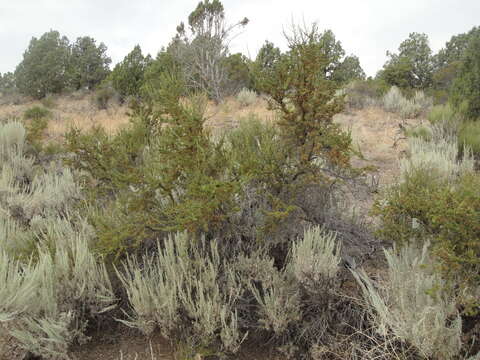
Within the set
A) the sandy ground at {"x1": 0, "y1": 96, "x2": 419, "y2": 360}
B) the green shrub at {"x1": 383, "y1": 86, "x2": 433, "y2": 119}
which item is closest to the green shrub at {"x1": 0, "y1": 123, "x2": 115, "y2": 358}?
the sandy ground at {"x1": 0, "y1": 96, "x2": 419, "y2": 360}

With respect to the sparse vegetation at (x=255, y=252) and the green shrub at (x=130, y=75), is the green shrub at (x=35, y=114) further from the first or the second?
the sparse vegetation at (x=255, y=252)

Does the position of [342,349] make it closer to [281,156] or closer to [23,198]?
[281,156]

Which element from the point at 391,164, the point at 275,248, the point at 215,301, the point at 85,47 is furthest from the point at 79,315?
the point at 85,47

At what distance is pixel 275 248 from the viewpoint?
3.43 m

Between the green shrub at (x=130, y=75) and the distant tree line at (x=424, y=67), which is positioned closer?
the green shrub at (x=130, y=75)

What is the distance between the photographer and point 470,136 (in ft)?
22.2

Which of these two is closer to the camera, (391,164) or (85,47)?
(391,164)

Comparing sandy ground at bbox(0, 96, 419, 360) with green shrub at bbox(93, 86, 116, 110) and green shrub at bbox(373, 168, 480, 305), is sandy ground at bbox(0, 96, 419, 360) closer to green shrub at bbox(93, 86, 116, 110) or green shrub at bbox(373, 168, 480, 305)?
green shrub at bbox(93, 86, 116, 110)

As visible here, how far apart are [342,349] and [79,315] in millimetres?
1970

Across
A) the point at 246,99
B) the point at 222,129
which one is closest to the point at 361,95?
the point at 246,99

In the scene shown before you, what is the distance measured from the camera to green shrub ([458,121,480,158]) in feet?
21.6

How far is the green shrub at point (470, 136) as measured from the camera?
6.60m

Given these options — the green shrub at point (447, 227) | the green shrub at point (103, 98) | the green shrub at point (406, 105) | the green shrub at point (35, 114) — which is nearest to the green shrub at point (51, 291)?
the green shrub at point (447, 227)

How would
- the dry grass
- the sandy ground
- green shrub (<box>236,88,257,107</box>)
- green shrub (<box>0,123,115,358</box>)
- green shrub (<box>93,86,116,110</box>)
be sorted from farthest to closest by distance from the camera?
1. green shrub (<box>93,86,116,110</box>)
2. green shrub (<box>236,88,257,107</box>)
3. the dry grass
4. the sandy ground
5. green shrub (<box>0,123,115,358</box>)
